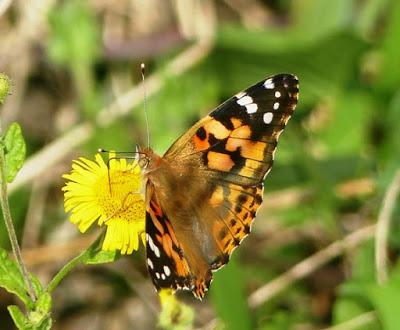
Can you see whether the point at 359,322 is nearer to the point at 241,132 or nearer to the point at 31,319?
the point at 241,132

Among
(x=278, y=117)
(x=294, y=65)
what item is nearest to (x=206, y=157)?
(x=278, y=117)

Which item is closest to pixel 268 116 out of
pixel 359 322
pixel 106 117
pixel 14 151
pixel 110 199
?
pixel 110 199

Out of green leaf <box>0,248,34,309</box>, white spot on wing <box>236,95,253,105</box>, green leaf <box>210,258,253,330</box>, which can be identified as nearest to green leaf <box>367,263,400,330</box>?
green leaf <box>210,258,253,330</box>

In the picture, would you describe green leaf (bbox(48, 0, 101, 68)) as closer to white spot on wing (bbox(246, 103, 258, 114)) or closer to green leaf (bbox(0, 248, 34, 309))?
white spot on wing (bbox(246, 103, 258, 114))

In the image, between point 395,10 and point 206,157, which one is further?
point 395,10

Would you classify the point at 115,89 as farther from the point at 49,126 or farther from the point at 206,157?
the point at 206,157

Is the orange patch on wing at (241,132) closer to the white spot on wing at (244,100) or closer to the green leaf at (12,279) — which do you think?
the white spot on wing at (244,100)
